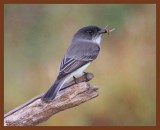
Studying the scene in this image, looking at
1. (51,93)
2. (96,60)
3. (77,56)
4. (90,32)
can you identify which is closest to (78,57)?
(77,56)

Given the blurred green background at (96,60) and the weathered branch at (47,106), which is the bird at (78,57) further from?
the blurred green background at (96,60)

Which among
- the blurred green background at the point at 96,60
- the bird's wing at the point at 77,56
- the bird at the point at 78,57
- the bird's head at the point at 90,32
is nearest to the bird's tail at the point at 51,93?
the bird at the point at 78,57

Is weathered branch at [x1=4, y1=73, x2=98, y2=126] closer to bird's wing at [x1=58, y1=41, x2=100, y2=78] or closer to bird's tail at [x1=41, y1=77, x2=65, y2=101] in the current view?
bird's tail at [x1=41, y1=77, x2=65, y2=101]

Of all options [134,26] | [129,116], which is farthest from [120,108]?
[134,26]

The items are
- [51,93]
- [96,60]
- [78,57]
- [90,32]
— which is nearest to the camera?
[51,93]

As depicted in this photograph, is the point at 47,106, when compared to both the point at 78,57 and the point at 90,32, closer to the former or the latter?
the point at 78,57

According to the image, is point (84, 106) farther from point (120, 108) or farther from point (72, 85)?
point (72, 85)

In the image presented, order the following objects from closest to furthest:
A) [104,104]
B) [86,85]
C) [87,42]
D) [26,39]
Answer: [86,85] → [87,42] → [104,104] → [26,39]
